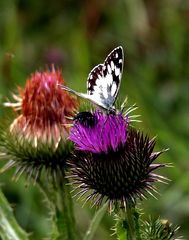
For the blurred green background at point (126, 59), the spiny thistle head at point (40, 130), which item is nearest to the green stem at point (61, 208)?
the spiny thistle head at point (40, 130)

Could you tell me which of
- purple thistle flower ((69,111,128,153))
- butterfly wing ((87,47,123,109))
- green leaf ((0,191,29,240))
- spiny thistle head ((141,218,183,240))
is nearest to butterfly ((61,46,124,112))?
butterfly wing ((87,47,123,109))

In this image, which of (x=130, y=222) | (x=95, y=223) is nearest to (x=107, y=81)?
(x=130, y=222)

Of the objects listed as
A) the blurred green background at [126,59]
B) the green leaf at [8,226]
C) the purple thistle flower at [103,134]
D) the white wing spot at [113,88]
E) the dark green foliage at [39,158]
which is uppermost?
the blurred green background at [126,59]

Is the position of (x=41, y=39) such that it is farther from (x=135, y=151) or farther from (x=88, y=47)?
(x=135, y=151)

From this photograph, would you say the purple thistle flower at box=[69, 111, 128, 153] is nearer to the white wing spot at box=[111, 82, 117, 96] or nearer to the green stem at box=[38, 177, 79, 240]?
the white wing spot at box=[111, 82, 117, 96]

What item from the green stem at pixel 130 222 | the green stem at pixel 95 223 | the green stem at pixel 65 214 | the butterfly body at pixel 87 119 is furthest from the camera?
the green stem at pixel 65 214

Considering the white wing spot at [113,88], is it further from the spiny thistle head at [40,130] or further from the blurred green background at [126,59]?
the blurred green background at [126,59]

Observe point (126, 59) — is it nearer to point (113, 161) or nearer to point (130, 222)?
point (113, 161)
